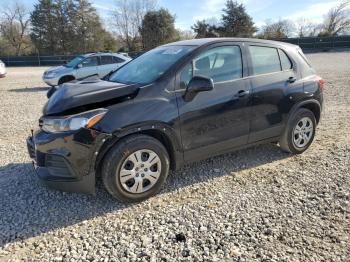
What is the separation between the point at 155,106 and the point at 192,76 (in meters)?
0.64

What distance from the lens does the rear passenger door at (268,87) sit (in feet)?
14.0

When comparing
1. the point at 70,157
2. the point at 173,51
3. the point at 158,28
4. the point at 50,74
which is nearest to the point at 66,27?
the point at 158,28

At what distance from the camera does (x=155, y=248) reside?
2.83m

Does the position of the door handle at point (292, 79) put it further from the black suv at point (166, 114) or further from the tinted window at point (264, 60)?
the tinted window at point (264, 60)

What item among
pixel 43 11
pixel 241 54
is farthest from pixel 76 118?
pixel 43 11

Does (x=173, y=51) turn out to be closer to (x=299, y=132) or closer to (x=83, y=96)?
(x=83, y=96)

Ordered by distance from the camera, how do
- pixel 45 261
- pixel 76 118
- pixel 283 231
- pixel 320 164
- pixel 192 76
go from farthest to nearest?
1. pixel 320 164
2. pixel 192 76
3. pixel 76 118
4. pixel 283 231
5. pixel 45 261

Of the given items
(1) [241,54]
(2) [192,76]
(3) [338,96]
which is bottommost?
(3) [338,96]

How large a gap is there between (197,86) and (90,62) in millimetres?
10140

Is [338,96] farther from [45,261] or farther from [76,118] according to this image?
[45,261]

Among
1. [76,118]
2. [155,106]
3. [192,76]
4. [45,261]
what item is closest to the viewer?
[45,261]

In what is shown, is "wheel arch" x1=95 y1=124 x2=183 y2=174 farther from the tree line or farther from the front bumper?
the tree line

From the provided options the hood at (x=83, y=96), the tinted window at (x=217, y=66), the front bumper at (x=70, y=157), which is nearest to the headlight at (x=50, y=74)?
the hood at (x=83, y=96)

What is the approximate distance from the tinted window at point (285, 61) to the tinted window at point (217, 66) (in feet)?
2.77
